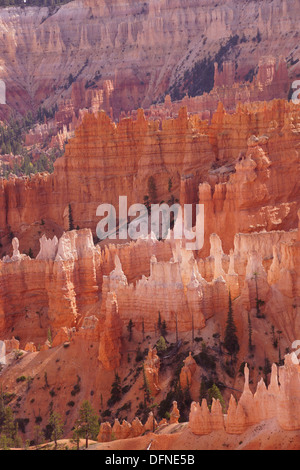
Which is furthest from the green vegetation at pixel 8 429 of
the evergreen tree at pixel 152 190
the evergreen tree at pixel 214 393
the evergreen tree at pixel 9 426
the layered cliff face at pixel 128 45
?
the layered cliff face at pixel 128 45

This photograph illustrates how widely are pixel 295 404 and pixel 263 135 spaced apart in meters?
40.9

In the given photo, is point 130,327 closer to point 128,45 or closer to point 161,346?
point 161,346

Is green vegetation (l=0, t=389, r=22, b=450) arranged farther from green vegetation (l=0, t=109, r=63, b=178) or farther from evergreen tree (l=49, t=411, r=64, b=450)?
green vegetation (l=0, t=109, r=63, b=178)

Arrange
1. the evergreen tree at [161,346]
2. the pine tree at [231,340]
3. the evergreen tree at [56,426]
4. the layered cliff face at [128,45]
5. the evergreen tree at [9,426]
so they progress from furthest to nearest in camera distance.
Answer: the layered cliff face at [128,45] < the evergreen tree at [161,346] < the pine tree at [231,340] < the evergreen tree at [9,426] < the evergreen tree at [56,426]

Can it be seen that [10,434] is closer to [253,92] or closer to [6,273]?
[6,273]

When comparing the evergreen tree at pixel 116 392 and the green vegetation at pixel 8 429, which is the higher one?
the evergreen tree at pixel 116 392

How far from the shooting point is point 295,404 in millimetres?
36625

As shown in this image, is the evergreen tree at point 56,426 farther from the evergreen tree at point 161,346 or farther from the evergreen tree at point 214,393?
the evergreen tree at point 214,393

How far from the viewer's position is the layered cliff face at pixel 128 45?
143500mm

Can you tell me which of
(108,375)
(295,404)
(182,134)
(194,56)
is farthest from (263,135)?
(194,56)

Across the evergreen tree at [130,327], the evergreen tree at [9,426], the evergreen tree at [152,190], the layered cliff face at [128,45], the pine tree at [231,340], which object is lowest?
the evergreen tree at [9,426]

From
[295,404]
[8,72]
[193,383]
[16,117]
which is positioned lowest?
[295,404]

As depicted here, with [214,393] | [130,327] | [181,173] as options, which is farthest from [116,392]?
[181,173]

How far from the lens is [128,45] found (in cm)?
16862
